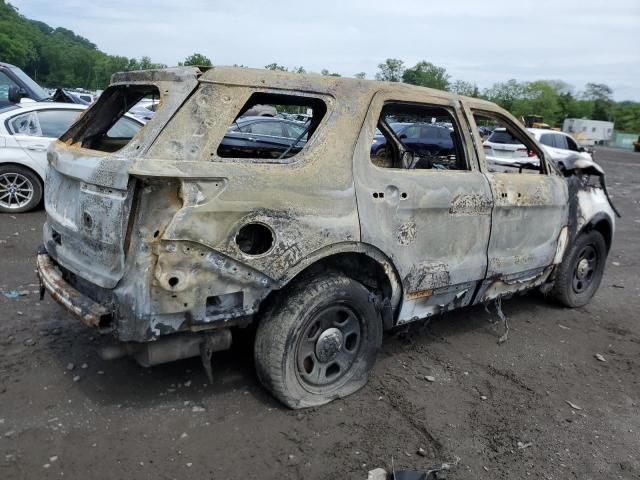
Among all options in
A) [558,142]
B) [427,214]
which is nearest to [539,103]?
[558,142]

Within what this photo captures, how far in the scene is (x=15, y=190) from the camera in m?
7.58

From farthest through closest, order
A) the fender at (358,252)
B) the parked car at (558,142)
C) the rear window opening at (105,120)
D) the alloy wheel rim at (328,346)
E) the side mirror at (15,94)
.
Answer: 1. the parked car at (558,142)
2. the side mirror at (15,94)
3. the rear window opening at (105,120)
4. the alloy wheel rim at (328,346)
5. the fender at (358,252)

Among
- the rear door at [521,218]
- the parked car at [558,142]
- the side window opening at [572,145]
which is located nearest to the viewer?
the rear door at [521,218]

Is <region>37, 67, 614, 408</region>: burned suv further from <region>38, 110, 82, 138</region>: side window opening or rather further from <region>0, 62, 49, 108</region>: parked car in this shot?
<region>0, 62, 49, 108</region>: parked car

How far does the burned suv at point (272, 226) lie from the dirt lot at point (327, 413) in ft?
1.09

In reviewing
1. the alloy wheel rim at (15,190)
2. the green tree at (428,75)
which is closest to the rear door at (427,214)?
the alloy wheel rim at (15,190)

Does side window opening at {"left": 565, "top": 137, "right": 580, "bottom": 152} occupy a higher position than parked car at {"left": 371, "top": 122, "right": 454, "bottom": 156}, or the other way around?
parked car at {"left": 371, "top": 122, "right": 454, "bottom": 156}

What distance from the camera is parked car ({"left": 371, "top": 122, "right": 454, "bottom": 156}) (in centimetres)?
470

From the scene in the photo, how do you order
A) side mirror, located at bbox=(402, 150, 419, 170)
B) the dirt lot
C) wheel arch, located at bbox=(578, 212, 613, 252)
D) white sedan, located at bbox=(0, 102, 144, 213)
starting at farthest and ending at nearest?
white sedan, located at bbox=(0, 102, 144, 213) < wheel arch, located at bbox=(578, 212, 613, 252) < side mirror, located at bbox=(402, 150, 419, 170) < the dirt lot

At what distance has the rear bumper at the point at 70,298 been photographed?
278 centimetres

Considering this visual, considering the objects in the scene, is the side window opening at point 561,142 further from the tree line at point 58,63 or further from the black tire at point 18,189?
the tree line at point 58,63

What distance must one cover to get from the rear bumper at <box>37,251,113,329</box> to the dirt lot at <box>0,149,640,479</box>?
0.63 m

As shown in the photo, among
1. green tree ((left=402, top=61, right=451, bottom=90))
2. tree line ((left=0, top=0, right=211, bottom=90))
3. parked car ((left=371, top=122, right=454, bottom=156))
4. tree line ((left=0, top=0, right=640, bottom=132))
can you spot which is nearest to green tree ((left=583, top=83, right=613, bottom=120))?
tree line ((left=0, top=0, right=640, bottom=132))

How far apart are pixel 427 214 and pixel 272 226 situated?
1.17 m
